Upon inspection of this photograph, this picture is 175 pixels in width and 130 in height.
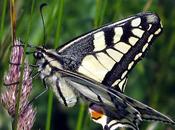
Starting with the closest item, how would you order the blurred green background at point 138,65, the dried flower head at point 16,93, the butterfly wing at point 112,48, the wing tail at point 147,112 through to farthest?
the dried flower head at point 16,93
the wing tail at point 147,112
the butterfly wing at point 112,48
the blurred green background at point 138,65

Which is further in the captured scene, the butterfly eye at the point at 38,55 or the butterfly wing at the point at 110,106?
the butterfly eye at the point at 38,55

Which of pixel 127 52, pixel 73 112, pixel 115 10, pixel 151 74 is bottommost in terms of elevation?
pixel 73 112

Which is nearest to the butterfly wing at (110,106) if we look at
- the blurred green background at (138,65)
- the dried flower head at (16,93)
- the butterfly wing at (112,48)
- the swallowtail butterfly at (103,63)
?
the swallowtail butterfly at (103,63)

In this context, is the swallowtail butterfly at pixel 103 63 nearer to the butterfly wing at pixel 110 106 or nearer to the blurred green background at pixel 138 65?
the butterfly wing at pixel 110 106

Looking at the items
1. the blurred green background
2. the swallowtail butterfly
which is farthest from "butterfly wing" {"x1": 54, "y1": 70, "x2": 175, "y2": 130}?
the blurred green background

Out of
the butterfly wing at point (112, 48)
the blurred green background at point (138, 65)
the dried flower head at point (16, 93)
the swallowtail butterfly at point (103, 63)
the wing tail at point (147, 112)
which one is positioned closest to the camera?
the dried flower head at point (16, 93)

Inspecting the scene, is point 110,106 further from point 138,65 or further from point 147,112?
point 138,65

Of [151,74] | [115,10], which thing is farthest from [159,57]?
[115,10]

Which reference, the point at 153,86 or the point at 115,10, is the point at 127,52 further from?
the point at 153,86
